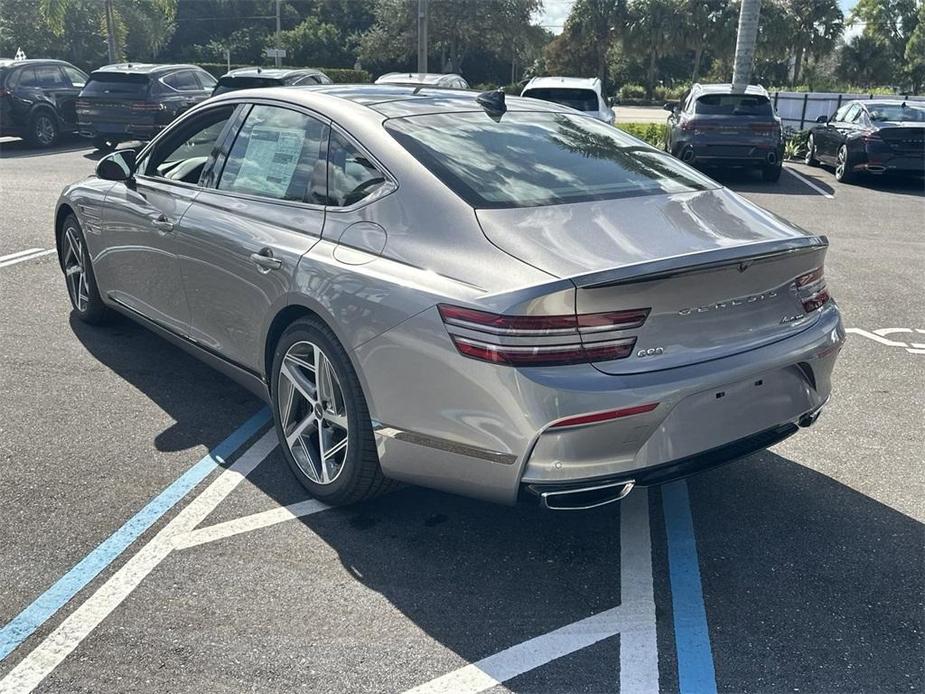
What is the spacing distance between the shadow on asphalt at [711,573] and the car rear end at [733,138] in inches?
420

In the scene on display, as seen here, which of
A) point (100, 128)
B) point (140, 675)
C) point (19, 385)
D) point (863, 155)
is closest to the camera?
point (140, 675)

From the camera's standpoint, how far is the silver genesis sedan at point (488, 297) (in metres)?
2.80

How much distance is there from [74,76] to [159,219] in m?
15.6

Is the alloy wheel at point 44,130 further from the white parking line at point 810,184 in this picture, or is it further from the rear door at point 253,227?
the rear door at point 253,227

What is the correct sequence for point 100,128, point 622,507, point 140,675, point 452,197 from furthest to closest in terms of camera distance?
point 100,128 < point 622,507 < point 452,197 < point 140,675

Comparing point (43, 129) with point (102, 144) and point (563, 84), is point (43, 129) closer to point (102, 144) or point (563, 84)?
point (102, 144)

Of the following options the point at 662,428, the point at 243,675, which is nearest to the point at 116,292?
the point at 243,675

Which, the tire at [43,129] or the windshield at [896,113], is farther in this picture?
the tire at [43,129]

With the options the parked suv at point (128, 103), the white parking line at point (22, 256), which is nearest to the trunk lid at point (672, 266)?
the white parking line at point (22, 256)

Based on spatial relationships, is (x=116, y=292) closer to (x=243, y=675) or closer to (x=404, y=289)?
(x=404, y=289)

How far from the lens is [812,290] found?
340 centimetres

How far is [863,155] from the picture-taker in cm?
1403

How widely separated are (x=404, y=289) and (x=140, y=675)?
145 cm

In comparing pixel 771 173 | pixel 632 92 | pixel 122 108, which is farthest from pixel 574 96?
pixel 632 92
